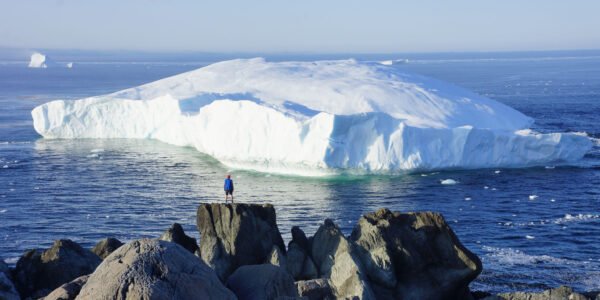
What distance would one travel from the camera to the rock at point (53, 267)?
1820 centimetres

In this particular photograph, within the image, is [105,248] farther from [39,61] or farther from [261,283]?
[39,61]

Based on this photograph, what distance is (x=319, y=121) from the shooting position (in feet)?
132

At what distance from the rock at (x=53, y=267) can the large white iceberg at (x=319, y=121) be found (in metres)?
21.3

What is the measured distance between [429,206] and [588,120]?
29575 mm

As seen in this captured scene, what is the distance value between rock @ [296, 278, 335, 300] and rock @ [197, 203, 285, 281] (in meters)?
4.06

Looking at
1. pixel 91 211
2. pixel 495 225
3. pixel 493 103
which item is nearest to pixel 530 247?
pixel 495 225

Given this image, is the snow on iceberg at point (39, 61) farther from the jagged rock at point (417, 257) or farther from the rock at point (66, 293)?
the rock at point (66, 293)

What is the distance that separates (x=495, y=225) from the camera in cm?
3092

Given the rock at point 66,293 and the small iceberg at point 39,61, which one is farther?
the small iceberg at point 39,61

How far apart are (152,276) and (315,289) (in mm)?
6349

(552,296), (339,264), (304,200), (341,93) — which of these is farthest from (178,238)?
(341,93)

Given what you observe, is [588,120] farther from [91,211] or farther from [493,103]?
[91,211]

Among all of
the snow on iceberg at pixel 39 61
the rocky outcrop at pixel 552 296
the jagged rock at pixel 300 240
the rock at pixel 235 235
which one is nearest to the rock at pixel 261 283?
the rock at pixel 235 235

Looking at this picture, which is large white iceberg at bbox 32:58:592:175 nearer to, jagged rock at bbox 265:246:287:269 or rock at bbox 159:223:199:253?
rock at bbox 159:223:199:253
